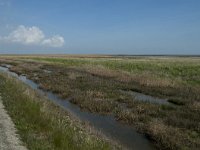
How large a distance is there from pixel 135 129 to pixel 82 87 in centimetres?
1395

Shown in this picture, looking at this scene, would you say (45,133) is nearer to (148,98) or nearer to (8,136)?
(8,136)

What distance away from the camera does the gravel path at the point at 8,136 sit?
983 centimetres

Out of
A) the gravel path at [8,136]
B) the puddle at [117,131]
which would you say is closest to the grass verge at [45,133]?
the gravel path at [8,136]

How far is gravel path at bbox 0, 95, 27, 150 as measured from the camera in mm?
9828

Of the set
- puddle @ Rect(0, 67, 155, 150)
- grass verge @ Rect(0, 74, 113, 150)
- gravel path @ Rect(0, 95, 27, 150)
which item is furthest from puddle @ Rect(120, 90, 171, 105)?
gravel path @ Rect(0, 95, 27, 150)

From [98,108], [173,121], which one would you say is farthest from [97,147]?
[98,108]

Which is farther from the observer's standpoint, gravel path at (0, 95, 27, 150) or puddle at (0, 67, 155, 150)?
puddle at (0, 67, 155, 150)

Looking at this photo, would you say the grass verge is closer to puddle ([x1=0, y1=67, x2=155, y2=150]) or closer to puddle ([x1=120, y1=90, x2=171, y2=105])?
puddle ([x1=0, y1=67, x2=155, y2=150])

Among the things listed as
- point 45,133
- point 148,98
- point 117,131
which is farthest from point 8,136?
point 148,98

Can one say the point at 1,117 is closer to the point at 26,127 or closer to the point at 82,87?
the point at 26,127

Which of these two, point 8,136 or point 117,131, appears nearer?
point 8,136

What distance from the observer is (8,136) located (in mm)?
10953

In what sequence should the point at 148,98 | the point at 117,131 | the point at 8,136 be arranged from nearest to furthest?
the point at 8,136 < the point at 117,131 < the point at 148,98

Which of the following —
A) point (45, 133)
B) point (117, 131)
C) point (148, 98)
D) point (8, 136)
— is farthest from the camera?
point (148, 98)
